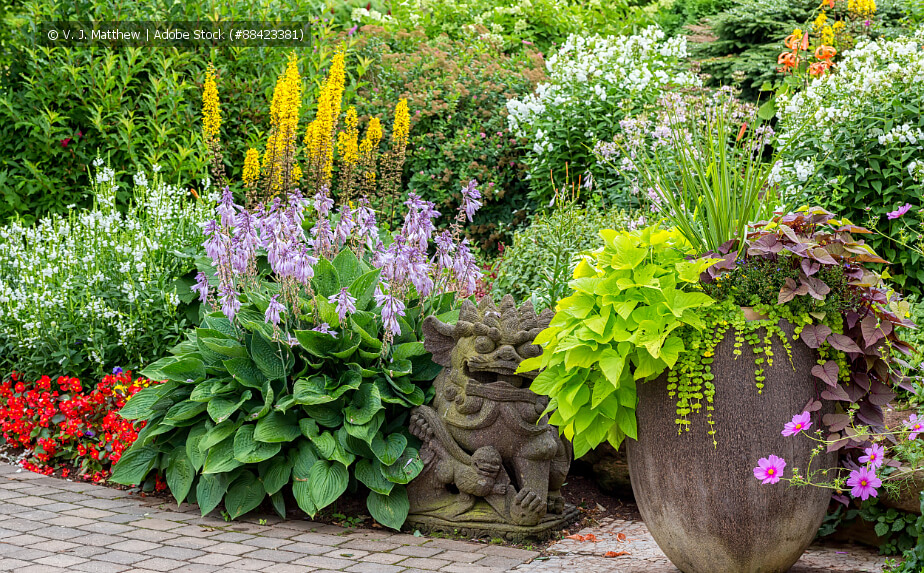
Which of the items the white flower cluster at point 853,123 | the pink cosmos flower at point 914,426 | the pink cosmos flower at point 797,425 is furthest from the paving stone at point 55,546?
the white flower cluster at point 853,123

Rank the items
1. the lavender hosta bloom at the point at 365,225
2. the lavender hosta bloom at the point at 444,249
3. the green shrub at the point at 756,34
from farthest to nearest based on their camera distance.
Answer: the green shrub at the point at 756,34
the lavender hosta bloom at the point at 365,225
the lavender hosta bloom at the point at 444,249

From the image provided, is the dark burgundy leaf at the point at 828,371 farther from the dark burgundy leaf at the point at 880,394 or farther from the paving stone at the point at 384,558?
the paving stone at the point at 384,558

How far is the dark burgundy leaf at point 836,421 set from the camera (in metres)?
2.90

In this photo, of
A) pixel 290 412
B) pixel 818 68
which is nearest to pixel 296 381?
pixel 290 412

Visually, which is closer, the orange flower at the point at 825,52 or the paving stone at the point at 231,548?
the paving stone at the point at 231,548

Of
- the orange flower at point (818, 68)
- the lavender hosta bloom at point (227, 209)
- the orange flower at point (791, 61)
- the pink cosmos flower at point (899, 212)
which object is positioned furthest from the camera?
the orange flower at point (791, 61)

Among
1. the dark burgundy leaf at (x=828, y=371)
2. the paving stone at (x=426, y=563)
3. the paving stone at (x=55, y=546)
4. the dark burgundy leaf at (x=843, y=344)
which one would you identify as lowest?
the paving stone at (x=426, y=563)

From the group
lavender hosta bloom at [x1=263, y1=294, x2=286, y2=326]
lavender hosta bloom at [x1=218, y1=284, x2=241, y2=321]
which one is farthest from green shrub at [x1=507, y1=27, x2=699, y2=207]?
lavender hosta bloom at [x1=263, y1=294, x2=286, y2=326]

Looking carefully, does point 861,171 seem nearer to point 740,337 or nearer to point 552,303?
point 552,303

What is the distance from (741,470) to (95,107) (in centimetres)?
608

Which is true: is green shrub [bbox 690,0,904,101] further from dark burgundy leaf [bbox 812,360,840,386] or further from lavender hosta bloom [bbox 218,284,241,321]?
lavender hosta bloom [bbox 218,284,241,321]

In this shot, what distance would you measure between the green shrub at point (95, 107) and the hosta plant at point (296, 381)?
3.05 metres

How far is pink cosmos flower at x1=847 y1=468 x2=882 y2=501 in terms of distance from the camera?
9.13 ft

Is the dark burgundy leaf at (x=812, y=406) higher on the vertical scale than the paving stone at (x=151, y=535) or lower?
higher
